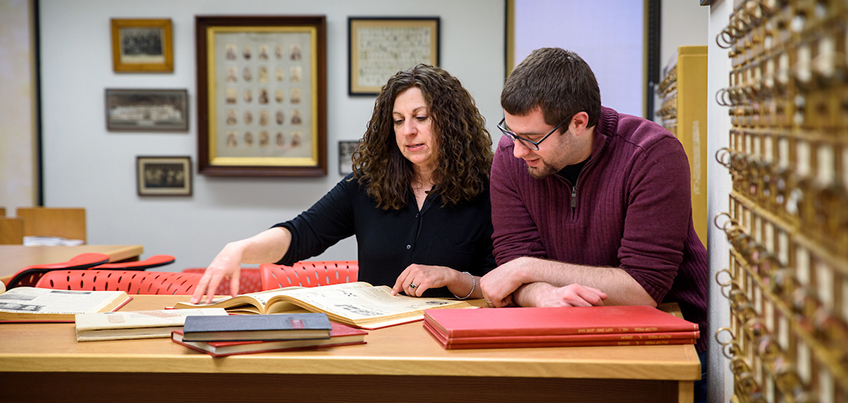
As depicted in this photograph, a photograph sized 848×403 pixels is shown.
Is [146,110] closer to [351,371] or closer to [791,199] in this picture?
[351,371]

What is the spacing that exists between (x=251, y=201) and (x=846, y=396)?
367 cm

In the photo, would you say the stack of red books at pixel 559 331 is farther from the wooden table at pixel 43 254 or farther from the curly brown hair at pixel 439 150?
the wooden table at pixel 43 254

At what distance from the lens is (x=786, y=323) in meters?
0.64

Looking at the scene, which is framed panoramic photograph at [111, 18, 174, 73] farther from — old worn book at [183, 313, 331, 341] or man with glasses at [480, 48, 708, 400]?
old worn book at [183, 313, 331, 341]

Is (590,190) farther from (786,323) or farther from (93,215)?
(93,215)

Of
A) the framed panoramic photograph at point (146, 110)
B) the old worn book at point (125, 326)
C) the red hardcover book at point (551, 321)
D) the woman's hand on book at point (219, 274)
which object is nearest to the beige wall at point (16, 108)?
the framed panoramic photograph at point (146, 110)

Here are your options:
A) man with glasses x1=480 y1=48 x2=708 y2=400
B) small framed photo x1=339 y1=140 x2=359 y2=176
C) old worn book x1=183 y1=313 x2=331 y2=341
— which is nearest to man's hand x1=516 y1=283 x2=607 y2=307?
man with glasses x1=480 y1=48 x2=708 y2=400

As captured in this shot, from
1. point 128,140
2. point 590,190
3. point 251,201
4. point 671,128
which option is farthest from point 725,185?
point 128,140

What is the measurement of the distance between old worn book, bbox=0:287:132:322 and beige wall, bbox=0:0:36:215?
294cm

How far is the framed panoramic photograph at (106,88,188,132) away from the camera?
379 centimetres

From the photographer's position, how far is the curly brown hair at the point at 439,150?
184cm

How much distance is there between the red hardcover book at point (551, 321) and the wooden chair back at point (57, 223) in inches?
111

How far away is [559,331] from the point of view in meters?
1.00

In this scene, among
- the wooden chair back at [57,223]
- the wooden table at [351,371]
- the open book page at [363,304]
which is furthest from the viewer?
the wooden chair back at [57,223]
